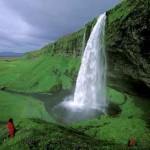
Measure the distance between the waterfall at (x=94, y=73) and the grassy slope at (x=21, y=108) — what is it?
7.70 metres

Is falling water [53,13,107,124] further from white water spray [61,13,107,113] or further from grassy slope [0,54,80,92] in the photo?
grassy slope [0,54,80,92]

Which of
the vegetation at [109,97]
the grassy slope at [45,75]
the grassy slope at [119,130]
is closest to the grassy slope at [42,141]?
the vegetation at [109,97]

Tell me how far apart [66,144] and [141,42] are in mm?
23363

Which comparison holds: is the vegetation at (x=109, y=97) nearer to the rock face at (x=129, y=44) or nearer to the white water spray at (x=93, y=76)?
the rock face at (x=129, y=44)

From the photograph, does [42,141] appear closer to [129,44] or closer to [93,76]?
[129,44]

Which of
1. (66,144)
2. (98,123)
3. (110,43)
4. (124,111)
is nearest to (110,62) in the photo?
(110,43)

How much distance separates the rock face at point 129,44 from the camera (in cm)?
A: 3653

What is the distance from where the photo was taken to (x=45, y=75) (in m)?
81.4

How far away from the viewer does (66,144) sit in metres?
19.0

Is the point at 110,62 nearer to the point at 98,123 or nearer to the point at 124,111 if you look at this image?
the point at 124,111

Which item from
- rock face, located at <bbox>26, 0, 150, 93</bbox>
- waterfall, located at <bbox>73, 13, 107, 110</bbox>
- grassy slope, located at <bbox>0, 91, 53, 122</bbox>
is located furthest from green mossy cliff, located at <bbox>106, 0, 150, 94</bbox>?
grassy slope, located at <bbox>0, 91, 53, 122</bbox>

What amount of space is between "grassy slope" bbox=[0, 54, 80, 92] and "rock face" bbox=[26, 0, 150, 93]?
19.0 meters

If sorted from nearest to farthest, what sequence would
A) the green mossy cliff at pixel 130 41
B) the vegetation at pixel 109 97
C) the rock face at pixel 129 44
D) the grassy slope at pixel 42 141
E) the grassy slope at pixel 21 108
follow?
the grassy slope at pixel 42 141 → the vegetation at pixel 109 97 → the green mossy cliff at pixel 130 41 → the rock face at pixel 129 44 → the grassy slope at pixel 21 108

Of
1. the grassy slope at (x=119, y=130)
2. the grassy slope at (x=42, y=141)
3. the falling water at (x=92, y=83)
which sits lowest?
the grassy slope at (x=119, y=130)
